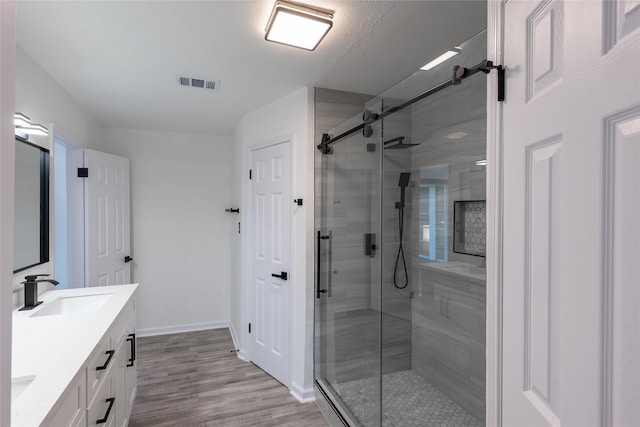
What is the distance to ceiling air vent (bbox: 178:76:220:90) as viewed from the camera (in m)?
2.35

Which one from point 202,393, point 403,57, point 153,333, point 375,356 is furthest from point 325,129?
point 153,333

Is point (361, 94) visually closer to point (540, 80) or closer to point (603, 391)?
point (540, 80)

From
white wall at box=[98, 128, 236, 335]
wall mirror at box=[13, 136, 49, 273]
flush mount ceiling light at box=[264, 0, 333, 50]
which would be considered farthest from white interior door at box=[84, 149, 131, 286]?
flush mount ceiling light at box=[264, 0, 333, 50]

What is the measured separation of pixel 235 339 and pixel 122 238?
1.66m

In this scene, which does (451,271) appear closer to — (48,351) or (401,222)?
(401,222)

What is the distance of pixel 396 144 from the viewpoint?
2.46 m

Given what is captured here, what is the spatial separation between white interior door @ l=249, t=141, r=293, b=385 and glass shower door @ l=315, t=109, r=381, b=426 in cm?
32

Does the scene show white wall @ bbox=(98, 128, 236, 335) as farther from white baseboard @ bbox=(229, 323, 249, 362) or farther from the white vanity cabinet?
the white vanity cabinet

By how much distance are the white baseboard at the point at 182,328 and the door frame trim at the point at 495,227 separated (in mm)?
3750

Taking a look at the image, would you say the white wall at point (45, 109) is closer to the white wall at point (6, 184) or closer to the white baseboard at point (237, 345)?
the white wall at point (6, 184)

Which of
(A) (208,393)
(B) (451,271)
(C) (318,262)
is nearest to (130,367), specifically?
(A) (208,393)

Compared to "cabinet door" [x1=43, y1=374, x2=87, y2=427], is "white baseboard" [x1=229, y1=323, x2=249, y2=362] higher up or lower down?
lower down

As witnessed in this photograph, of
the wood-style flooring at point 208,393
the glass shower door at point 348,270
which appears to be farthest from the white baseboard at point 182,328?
the glass shower door at point 348,270

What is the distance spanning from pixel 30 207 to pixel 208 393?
6.14 ft
